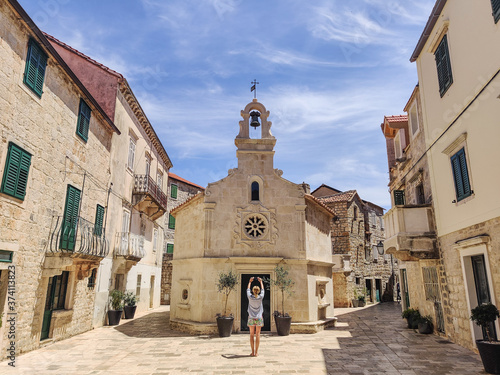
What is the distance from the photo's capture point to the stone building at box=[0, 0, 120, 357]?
29.6 ft

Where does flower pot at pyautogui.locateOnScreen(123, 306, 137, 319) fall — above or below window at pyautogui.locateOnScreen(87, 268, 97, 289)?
below

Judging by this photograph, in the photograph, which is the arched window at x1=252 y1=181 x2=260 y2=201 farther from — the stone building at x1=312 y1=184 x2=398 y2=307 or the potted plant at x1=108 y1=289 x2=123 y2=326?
the stone building at x1=312 y1=184 x2=398 y2=307

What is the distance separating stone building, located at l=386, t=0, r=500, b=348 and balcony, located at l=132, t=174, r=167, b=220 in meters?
13.4

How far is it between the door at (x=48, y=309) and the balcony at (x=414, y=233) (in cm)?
1172

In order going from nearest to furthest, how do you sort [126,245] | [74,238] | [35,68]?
[35,68]
[74,238]
[126,245]

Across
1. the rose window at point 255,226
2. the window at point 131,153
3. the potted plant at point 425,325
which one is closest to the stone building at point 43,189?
the window at point 131,153

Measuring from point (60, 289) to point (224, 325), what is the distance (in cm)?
598

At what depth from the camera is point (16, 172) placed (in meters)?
9.24

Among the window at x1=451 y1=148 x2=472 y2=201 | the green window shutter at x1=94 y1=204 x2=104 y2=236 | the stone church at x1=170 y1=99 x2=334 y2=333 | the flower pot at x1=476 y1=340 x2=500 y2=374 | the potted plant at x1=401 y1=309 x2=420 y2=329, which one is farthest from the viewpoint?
the green window shutter at x1=94 y1=204 x2=104 y2=236

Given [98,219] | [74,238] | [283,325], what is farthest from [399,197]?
[74,238]

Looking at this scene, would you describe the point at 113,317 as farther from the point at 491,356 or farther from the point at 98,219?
the point at 491,356

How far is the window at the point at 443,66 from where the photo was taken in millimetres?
10727

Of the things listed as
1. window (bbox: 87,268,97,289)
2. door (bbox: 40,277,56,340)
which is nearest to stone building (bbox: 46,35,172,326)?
window (bbox: 87,268,97,289)

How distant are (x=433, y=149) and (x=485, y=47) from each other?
13.3 ft
